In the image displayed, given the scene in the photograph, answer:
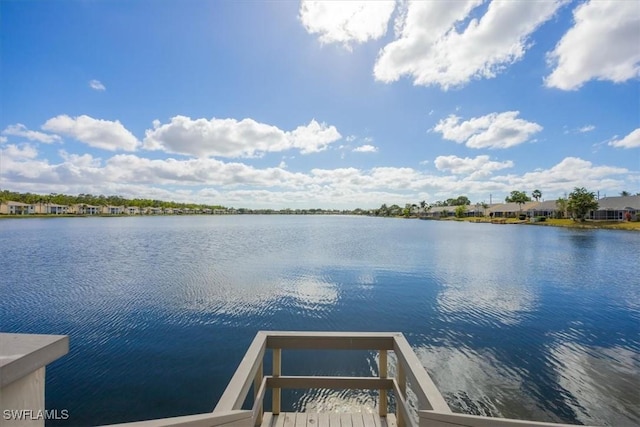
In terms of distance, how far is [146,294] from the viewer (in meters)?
13.3

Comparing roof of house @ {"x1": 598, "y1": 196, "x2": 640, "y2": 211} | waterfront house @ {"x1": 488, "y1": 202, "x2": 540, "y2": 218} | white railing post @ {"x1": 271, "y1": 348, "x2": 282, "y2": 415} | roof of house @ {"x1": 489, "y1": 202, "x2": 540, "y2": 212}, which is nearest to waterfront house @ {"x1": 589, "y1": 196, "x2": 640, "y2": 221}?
roof of house @ {"x1": 598, "y1": 196, "x2": 640, "y2": 211}

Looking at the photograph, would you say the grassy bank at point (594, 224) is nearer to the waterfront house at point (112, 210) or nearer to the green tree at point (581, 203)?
the green tree at point (581, 203)

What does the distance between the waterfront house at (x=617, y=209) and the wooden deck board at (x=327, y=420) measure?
77.7m

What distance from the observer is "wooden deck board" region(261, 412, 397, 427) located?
3.19 metres

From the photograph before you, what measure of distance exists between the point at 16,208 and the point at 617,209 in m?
158

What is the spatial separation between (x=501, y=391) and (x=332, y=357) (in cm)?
387

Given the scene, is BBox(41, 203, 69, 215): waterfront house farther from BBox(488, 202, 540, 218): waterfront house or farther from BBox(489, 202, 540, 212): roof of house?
BBox(489, 202, 540, 212): roof of house

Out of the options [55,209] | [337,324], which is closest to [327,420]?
[337,324]

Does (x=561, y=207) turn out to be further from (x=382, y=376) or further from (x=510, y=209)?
(x=382, y=376)

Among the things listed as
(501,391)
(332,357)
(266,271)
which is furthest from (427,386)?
(266,271)

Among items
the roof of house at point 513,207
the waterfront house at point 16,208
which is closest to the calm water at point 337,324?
the roof of house at point 513,207

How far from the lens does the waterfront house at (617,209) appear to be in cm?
5708

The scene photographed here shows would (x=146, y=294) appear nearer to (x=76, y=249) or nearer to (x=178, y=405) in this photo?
(x=178, y=405)

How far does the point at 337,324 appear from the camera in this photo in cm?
1015
